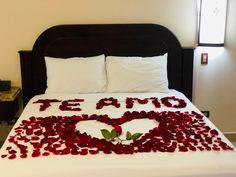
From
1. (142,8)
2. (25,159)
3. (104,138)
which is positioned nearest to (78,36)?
(142,8)

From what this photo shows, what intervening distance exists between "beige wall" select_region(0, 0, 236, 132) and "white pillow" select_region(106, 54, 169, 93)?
397 mm

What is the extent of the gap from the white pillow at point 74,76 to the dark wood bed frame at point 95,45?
0.15 metres

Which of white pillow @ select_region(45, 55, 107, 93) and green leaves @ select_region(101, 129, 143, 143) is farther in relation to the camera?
white pillow @ select_region(45, 55, 107, 93)

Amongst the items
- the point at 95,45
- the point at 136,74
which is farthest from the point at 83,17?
the point at 136,74

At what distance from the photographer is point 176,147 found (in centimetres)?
195

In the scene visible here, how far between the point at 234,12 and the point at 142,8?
2.92 ft

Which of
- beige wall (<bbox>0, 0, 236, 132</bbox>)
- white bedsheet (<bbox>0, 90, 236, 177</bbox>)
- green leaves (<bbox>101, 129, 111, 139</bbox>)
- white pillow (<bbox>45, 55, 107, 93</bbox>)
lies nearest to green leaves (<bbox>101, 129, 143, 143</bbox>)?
green leaves (<bbox>101, 129, 111, 139</bbox>)

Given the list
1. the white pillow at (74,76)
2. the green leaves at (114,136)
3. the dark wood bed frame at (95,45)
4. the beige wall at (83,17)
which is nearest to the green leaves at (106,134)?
the green leaves at (114,136)

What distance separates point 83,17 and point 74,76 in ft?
1.96

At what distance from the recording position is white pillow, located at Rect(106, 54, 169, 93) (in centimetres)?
302

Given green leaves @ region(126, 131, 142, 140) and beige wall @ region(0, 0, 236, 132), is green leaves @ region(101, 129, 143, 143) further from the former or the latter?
beige wall @ region(0, 0, 236, 132)

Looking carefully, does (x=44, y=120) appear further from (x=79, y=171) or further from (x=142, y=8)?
(x=142, y=8)

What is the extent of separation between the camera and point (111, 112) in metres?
2.55

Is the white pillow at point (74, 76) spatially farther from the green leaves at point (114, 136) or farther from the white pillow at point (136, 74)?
the green leaves at point (114, 136)
